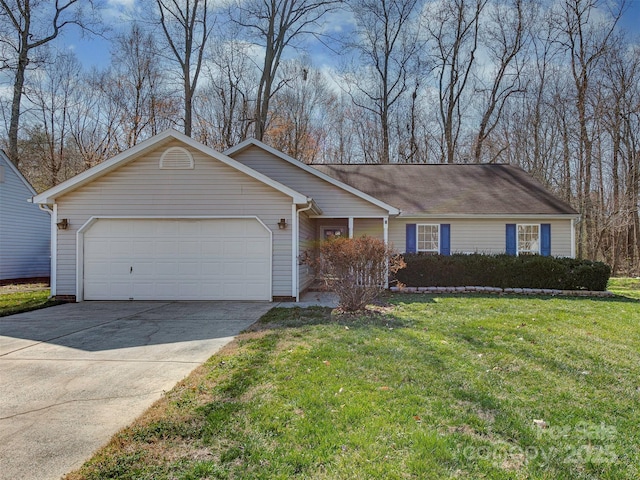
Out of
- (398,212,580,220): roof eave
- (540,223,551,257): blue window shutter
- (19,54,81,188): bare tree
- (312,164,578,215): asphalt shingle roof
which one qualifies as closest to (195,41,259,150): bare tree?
(19,54,81,188): bare tree

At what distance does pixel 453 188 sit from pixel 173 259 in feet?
36.3

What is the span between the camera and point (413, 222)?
14.0 metres

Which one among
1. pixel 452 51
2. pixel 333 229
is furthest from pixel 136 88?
pixel 452 51

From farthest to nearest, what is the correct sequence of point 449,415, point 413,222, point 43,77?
point 43,77, point 413,222, point 449,415

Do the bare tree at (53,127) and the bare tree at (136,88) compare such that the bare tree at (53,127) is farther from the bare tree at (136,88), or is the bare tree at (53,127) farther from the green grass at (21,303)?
the green grass at (21,303)

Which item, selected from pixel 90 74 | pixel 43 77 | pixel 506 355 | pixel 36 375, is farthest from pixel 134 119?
pixel 506 355

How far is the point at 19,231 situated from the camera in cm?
1656

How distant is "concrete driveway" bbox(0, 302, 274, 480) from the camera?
280 centimetres

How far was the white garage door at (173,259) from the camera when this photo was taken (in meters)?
9.71

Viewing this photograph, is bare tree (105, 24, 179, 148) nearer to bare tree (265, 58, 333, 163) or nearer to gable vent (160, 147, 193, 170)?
bare tree (265, 58, 333, 163)

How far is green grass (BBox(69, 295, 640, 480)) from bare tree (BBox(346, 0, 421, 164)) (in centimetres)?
1967

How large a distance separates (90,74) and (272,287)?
2170 cm

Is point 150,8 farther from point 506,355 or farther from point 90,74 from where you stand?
point 506,355

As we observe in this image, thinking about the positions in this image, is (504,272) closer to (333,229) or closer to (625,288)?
(625,288)
